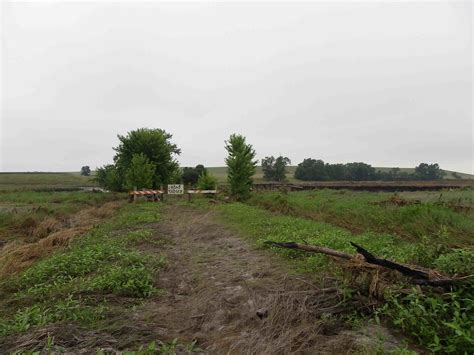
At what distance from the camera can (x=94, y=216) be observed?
14.5 m

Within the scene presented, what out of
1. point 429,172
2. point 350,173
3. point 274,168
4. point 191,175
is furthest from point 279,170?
point 429,172

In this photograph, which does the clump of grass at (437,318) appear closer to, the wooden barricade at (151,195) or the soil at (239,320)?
the soil at (239,320)

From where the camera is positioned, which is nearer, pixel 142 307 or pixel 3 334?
pixel 3 334

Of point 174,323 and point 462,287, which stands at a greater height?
point 462,287

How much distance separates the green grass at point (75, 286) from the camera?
11.8ft

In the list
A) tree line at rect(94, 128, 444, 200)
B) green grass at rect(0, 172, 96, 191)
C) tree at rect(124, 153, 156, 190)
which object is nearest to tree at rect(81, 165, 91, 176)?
green grass at rect(0, 172, 96, 191)

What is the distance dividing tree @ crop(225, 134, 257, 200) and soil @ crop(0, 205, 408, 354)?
1692 centimetres

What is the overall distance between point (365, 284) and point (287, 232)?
4344mm

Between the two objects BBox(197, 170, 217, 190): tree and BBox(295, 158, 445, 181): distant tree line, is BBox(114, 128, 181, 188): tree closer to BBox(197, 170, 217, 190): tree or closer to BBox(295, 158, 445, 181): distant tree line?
BBox(197, 170, 217, 190): tree

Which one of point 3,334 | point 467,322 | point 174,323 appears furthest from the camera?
point 174,323

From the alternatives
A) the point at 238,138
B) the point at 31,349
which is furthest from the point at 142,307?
the point at 238,138

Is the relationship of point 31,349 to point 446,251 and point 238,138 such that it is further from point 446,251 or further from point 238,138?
point 238,138

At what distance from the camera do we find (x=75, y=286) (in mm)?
4574

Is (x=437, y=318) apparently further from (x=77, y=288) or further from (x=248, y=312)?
(x=77, y=288)
